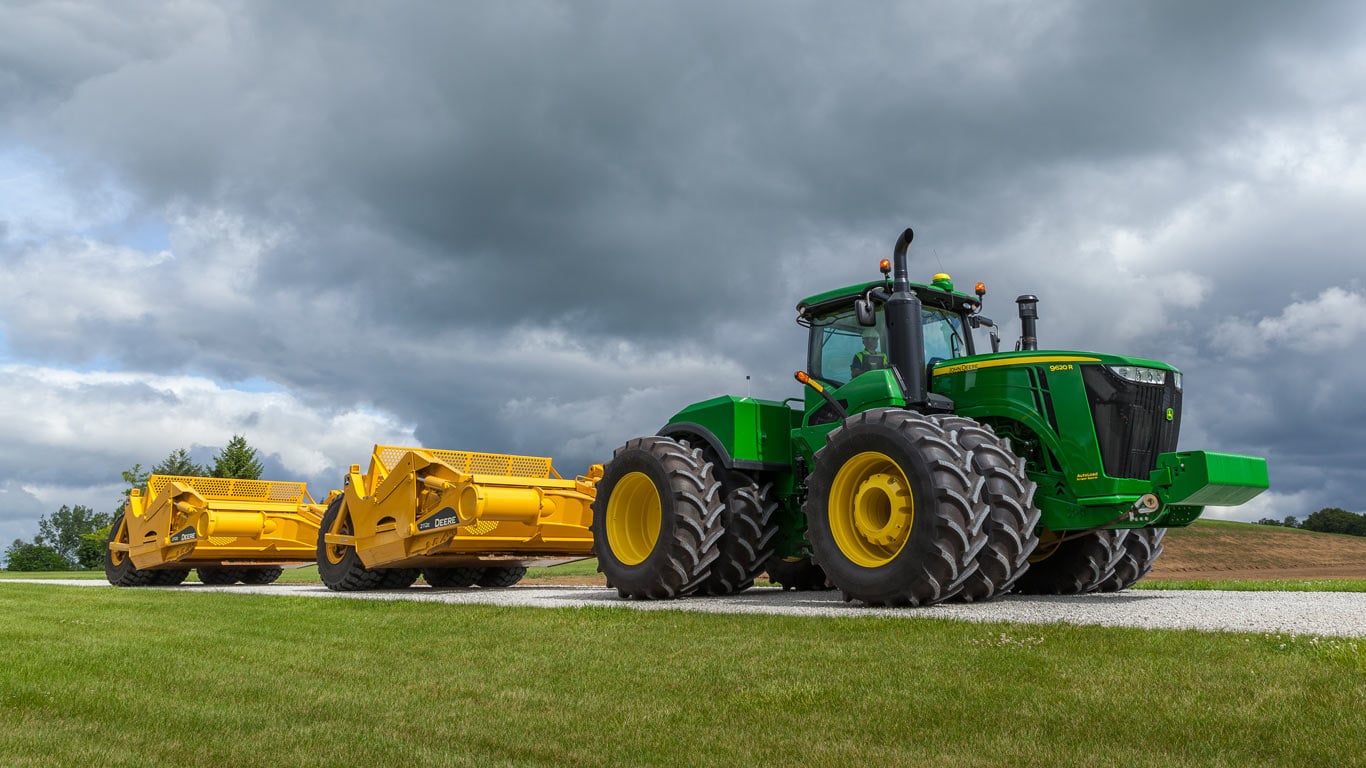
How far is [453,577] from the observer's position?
1705 cm

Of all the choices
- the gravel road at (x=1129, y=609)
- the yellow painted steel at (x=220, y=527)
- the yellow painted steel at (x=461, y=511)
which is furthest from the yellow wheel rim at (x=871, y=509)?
the yellow painted steel at (x=220, y=527)

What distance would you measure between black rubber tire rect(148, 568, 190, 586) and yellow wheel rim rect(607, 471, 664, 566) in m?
12.6

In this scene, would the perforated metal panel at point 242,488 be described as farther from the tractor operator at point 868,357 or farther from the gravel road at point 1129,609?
the tractor operator at point 868,357

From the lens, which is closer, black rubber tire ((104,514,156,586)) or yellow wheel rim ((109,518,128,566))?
black rubber tire ((104,514,156,586))

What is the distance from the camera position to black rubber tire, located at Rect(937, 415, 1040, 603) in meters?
8.51

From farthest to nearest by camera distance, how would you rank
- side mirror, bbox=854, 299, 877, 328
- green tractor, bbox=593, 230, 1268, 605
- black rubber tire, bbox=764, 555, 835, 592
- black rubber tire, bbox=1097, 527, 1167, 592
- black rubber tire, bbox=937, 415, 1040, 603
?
black rubber tire, bbox=764, 555, 835, 592, black rubber tire, bbox=1097, 527, 1167, 592, side mirror, bbox=854, 299, 877, 328, green tractor, bbox=593, 230, 1268, 605, black rubber tire, bbox=937, 415, 1040, 603

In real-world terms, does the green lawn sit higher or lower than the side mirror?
lower

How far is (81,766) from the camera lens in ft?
13.7

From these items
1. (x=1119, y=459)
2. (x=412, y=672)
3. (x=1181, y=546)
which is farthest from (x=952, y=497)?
(x=1181, y=546)

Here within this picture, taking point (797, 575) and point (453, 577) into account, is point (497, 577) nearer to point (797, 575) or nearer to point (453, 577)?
point (453, 577)

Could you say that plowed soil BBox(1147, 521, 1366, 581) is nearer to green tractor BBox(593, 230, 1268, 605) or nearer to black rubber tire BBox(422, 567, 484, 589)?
black rubber tire BBox(422, 567, 484, 589)

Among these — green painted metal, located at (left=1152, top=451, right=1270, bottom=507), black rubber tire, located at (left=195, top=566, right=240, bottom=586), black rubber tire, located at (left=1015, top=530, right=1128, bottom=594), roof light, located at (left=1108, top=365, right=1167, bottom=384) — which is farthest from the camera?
black rubber tire, located at (left=195, top=566, right=240, bottom=586)

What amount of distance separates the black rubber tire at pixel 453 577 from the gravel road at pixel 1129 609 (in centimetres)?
530

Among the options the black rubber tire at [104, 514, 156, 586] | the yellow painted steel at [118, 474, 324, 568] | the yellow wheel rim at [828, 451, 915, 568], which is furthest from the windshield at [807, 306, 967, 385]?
the black rubber tire at [104, 514, 156, 586]
